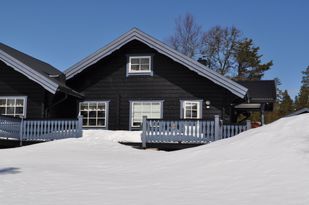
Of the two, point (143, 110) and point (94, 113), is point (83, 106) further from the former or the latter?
point (143, 110)

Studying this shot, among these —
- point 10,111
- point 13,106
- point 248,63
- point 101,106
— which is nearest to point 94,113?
point 101,106

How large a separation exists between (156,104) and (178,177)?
11803 mm

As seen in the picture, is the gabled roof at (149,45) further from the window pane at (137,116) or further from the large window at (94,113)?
the window pane at (137,116)

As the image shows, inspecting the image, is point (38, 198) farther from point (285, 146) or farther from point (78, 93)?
point (78, 93)

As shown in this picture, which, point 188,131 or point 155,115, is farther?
point 155,115

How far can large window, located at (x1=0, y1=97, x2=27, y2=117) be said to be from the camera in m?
20.8

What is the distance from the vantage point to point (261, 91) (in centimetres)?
2623

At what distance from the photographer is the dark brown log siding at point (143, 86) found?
20.1 m

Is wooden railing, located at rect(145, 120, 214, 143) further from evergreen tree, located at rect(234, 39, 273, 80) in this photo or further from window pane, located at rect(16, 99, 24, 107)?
evergreen tree, located at rect(234, 39, 273, 80)

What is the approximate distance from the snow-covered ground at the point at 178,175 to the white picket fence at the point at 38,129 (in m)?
3.83

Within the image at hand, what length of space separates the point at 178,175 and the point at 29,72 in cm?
1262

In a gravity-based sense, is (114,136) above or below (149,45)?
below

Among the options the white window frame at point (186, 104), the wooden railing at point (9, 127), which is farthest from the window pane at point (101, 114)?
the wooden railing at point (9, 127)

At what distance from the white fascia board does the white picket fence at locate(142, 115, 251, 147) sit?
5.05m
